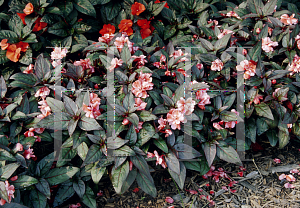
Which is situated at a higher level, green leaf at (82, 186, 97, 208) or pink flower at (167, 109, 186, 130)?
pink flower at (167, 109, 186, 130)

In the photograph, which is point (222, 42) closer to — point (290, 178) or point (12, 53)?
point (290, 178)

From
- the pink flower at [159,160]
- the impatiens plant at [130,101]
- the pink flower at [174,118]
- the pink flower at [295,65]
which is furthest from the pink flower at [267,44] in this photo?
the pink flower at [159,160]

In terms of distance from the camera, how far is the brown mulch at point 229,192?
2.22 metres

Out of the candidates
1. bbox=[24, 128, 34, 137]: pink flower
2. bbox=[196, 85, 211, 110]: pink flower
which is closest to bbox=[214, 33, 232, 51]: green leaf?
bbox=[196, 85, 211, 110]: pink flower

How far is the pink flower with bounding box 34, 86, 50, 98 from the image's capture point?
6.89ft

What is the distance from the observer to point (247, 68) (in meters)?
2.20

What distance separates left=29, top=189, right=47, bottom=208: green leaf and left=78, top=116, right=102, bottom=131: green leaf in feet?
1.86

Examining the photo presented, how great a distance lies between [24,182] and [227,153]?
147cm

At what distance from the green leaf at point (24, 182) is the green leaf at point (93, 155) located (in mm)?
349

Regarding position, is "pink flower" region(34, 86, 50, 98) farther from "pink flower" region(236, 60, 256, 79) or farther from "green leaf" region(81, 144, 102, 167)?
"pink flower" region(236, 60, 256, 79)

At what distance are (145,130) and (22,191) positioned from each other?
0.98 meters

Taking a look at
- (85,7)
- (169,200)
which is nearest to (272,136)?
(169,200)

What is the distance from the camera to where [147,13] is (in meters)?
2.93

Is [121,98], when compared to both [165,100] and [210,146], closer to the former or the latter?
[165,100]
